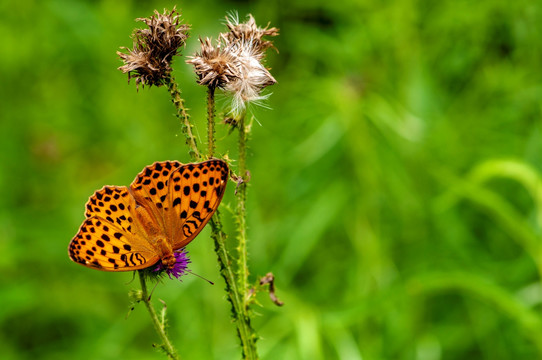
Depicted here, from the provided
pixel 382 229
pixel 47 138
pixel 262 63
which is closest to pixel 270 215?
pixel 382 229

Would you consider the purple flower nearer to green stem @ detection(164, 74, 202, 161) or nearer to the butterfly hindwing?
the butterfly hindwing

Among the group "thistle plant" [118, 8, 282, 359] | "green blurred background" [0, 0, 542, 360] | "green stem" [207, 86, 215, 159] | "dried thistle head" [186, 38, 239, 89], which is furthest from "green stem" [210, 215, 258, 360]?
"green blurred background" [0, 0, 542, 360]

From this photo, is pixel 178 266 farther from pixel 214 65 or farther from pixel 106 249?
pixel 214 65

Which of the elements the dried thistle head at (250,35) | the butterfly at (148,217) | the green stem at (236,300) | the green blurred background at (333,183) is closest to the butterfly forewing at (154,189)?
the butterfly at (148,217)

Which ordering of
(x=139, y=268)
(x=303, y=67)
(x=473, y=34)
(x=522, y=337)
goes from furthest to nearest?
(x=303, y=67) < (x=473, y=34) < (x=522, y=337) < (x=139, y=268)

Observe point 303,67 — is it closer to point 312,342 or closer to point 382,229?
point 382,229

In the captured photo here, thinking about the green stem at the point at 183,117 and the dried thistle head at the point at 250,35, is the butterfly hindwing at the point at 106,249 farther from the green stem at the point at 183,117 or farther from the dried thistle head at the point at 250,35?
the dried thistle head at the point at 250,35

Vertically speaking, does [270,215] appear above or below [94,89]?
below
